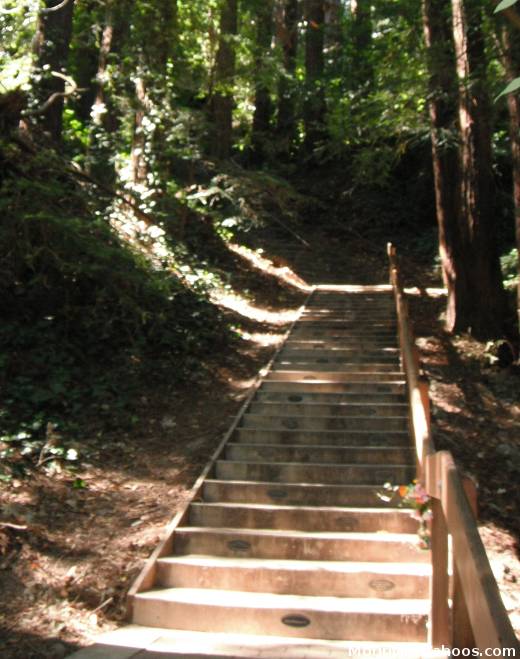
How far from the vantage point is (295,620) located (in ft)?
17.4

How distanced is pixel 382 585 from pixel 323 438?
305 centimetres

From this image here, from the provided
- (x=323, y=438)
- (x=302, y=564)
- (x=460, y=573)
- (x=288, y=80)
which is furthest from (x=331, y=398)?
(x=288, y=80)

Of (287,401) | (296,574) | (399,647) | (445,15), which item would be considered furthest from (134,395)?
(445,15)

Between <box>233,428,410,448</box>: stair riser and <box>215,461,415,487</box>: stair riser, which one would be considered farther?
<box>233,428,410,448</box>: stair riser

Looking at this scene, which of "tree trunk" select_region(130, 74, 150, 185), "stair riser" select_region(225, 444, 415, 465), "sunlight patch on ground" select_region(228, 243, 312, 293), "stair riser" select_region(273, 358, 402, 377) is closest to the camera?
"stair riser" select_region(225, 444, 415, 465)

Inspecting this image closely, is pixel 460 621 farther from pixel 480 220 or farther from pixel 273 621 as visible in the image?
pixel 480 220

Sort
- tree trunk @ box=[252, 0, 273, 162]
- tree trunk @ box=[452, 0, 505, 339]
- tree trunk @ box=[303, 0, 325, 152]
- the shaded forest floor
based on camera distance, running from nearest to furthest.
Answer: the shaded forest floor, tree trunk @ box=[452, 0, 505, 339], tree trunk @ box=[252, 0, 273, 162], tree trunk @ box=[303, 0, 325, 152]

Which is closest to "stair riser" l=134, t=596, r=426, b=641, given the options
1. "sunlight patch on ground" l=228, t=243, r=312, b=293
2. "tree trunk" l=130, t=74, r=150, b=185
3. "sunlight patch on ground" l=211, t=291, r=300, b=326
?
"sunlight patch on ground" l=211, t=291, r=300, b=326

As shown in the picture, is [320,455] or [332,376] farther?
[332,376]

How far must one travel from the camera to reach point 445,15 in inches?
469

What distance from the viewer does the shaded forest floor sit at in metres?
5.54

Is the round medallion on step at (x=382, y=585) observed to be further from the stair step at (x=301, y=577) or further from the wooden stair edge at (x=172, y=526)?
the wooden stair edge at (x=172, y=526)

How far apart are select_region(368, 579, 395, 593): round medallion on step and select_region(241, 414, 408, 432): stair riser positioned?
10.8ft

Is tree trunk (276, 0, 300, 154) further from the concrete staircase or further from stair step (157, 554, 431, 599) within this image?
stair step (157, 554, 431, 599)
